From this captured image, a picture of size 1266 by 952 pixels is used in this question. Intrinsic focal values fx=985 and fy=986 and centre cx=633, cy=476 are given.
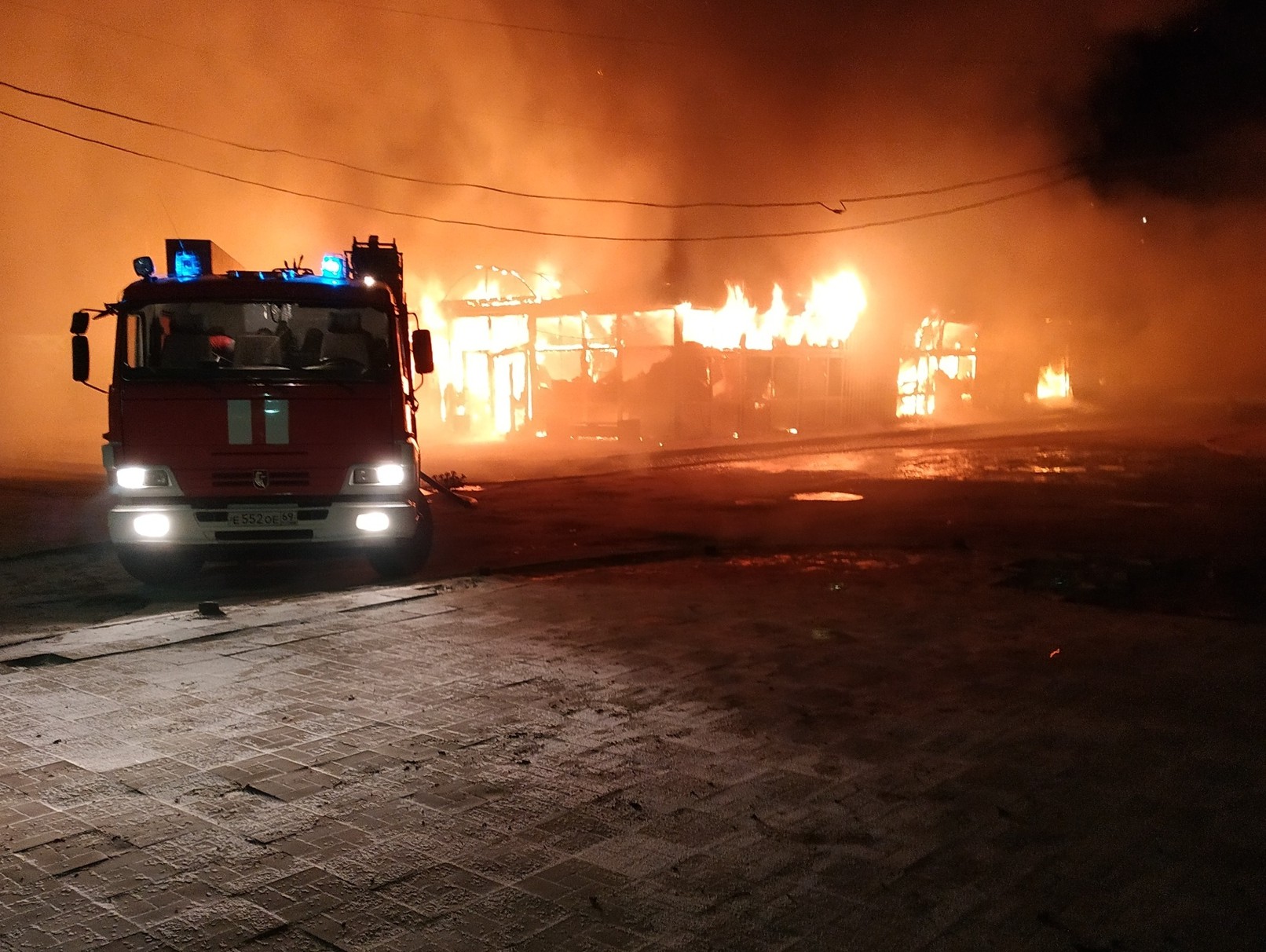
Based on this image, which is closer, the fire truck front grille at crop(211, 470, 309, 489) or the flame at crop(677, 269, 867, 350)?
the fire truck front grille at crop(211, 470, 309, 489)

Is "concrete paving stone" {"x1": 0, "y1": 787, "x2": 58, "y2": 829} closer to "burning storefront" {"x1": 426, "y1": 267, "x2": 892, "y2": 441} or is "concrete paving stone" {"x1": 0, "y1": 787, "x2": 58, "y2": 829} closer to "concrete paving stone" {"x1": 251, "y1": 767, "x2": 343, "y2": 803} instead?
"concrete paving stone" {"x1": 251, "y1": 767, "x2": 343, "y2": 803}

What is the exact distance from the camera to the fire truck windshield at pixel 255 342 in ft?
22.1

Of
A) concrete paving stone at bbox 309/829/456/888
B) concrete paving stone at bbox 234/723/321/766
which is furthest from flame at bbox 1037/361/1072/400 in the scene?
concrete paving stone at bbox 309/829/456/888

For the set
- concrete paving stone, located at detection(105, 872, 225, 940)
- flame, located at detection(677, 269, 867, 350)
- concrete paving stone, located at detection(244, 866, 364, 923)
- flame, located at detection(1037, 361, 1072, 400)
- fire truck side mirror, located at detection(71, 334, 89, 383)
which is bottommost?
concrete paving stone, located at detection(244, 866, 364, 923)

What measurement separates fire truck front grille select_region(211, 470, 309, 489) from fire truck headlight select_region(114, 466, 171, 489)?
0.33 m

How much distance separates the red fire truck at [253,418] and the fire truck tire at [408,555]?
37 cm

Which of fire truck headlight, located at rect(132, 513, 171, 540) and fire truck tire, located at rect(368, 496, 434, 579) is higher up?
fire truck headlight, located at rect(132, 513, 171, 540)

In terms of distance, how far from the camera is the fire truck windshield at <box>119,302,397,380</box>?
22.1ft

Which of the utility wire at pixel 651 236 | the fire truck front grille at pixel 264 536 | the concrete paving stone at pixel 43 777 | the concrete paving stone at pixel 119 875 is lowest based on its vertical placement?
Result: the concrete paving stone at pixel 119 875

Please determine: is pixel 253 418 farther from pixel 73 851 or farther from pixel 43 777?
pixel 73 851

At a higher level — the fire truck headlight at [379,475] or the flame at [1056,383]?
the flame at [1056,383]

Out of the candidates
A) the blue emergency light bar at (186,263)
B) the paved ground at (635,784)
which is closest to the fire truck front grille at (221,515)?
the paved ground at (635,784)

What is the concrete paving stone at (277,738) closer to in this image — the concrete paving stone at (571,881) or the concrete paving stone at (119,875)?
the concrete paving stone at (119,875)

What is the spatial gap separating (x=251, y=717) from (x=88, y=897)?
1.63m
